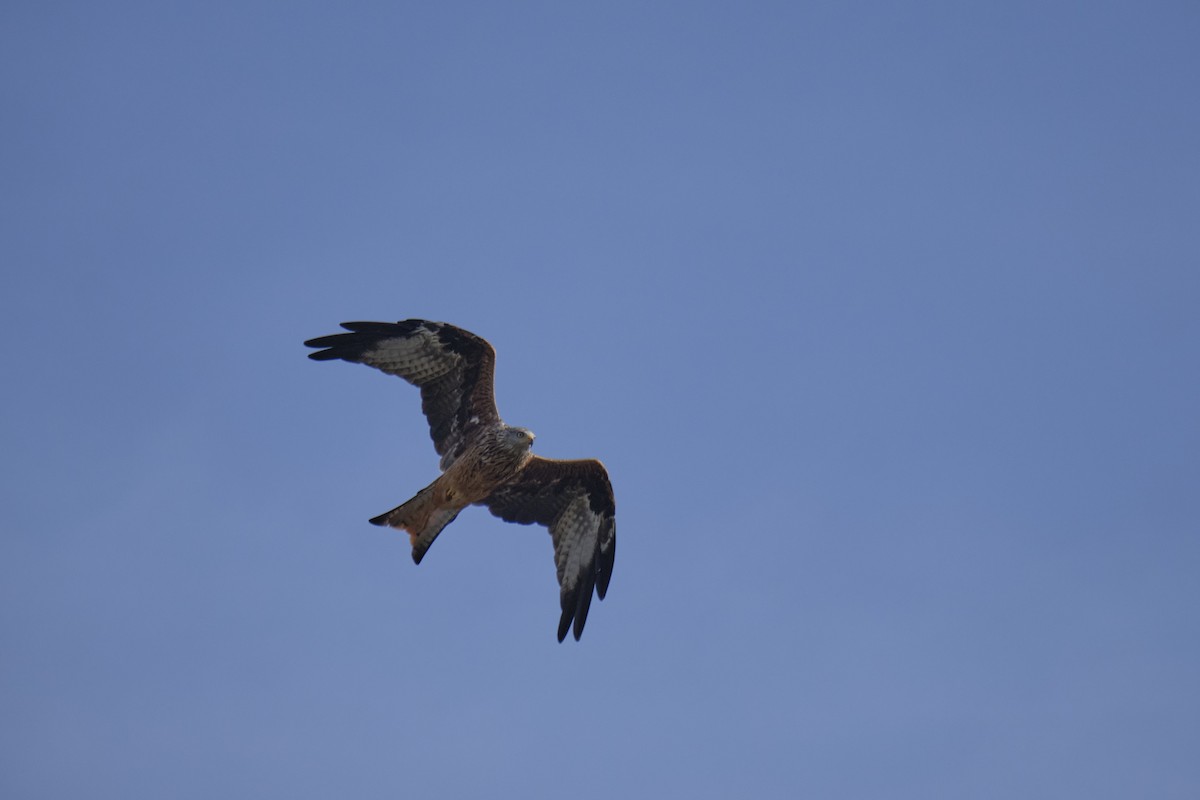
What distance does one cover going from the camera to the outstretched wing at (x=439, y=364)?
1234 cm

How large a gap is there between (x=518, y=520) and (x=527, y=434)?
147cm

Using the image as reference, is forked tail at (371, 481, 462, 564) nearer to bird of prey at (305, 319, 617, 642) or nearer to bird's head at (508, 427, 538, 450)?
bird of prey at (305, 319, 617, 642)

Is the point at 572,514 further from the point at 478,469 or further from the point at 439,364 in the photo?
the point at 439,364

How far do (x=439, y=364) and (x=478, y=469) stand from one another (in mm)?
1431

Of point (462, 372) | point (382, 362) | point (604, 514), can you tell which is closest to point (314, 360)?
point (382, 362)

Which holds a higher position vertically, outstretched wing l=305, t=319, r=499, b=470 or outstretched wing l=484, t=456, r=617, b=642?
outstretched wing l=305, t=319, r=499, b=470

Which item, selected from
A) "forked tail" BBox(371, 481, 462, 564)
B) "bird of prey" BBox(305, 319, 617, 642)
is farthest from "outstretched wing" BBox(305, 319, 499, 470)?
"forked tail" BBox(371, 481, 462, 564)

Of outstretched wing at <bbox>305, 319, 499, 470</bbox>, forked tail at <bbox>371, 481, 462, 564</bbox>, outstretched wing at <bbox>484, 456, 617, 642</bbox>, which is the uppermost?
outstretched wing at <bbox>305, 319, 499, 470</bbox>

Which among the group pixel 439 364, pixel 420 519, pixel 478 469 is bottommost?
pixel 420 519

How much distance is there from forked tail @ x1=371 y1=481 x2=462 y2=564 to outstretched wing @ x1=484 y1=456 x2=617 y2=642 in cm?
85

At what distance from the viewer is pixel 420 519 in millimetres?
11984

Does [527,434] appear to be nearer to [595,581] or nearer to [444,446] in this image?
[444,446]

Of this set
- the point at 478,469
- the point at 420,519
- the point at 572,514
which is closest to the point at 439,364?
the point at 478,469

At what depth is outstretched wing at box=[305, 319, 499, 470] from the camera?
486 inches
